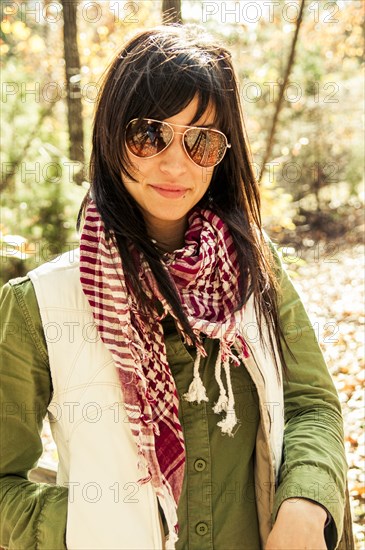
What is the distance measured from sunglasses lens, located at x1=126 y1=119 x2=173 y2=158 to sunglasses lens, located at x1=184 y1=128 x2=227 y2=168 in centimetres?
6

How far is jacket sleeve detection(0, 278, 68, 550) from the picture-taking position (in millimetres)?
1655

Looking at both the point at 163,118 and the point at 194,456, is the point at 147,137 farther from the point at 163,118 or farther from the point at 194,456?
the point at 194,456

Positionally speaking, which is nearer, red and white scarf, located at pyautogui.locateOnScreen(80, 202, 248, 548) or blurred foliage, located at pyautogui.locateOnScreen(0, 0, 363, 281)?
red and white scarf, located at pyautogui.locateOnScreen(80, 202, 248, 548)

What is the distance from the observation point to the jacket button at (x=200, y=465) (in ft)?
5.66

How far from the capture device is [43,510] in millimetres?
1667

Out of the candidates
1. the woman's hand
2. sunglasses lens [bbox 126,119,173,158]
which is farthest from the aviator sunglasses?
the woman's hand

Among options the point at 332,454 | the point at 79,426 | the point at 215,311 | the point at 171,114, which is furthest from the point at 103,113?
the point at 332,454

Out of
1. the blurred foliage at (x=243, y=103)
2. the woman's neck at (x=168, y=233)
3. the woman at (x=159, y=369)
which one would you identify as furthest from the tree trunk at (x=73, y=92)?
the woman at (x=159, y=369)

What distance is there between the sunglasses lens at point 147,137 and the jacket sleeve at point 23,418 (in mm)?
446

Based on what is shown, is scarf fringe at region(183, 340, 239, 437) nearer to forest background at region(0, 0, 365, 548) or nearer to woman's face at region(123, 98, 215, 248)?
woman's face at region(123, 98, 215, 248)

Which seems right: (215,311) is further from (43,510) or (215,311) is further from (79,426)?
(43,510)

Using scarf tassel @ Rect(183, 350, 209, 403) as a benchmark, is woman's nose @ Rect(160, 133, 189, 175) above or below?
above

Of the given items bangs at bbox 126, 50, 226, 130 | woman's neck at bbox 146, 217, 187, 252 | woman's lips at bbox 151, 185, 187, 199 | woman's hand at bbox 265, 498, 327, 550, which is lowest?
woman's hand at bbox 265, 498, 327, 550

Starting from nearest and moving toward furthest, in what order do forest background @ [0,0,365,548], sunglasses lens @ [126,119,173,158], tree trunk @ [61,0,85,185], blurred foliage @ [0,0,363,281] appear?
sunglasses lens @ [126,119,173,158]
forest background @ [0,0,365,548]
blurred foliage @ [0,0,363,281]
tree trunk @ [61,0,85,185]
